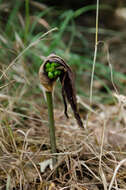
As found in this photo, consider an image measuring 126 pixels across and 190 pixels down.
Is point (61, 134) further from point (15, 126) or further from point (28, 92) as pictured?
point (28, 92)

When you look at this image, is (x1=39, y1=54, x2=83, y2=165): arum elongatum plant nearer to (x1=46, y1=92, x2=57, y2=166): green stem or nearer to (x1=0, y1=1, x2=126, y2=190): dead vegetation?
(x1=46, y1=92, x2=57, y2=166): green stem

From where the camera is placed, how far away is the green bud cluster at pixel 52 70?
0.89 m

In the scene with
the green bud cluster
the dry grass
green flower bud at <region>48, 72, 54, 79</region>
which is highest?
the green bud cluster

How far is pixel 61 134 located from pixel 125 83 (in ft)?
4.37

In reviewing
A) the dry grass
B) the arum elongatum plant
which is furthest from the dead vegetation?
the arum elongatum plant

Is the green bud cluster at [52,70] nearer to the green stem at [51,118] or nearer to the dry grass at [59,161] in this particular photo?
the green stem at [51,118]

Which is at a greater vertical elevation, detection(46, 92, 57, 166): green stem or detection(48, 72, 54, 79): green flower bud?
detection(48, 72, 54, 79): green flower bud

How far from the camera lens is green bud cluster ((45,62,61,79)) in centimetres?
89

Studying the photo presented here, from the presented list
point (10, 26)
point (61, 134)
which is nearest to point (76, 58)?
point (10, 26)

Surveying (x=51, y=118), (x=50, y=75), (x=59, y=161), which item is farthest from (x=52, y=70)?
(x=59, y=161)

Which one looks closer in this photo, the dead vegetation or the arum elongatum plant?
the arum elongatum plant

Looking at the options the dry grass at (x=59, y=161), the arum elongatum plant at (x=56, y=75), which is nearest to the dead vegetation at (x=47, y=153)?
the dry grass at (x=59, y=161)

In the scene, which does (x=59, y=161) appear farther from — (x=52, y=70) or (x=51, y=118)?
(x=52, y=70)

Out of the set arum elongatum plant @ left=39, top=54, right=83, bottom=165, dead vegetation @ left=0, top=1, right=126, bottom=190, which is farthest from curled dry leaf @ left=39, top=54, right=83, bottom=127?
dead vegetation @ left=0, top=1, right=126, bottom=190
